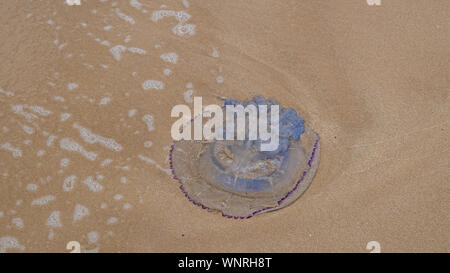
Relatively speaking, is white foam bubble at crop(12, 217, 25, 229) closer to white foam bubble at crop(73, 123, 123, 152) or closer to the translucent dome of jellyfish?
white foam bubble at crop(73, 123, 123, 152)

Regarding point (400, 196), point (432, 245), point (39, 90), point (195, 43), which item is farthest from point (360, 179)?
point (39, 90)

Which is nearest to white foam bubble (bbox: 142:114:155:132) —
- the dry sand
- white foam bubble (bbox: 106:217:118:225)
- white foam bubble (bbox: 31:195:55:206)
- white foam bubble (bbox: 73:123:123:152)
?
the dry sand

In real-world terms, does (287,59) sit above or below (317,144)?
above

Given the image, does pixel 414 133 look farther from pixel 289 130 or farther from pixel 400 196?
pixel 289 130

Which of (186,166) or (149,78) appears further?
(149,78)

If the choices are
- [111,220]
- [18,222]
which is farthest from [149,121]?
[18,222]

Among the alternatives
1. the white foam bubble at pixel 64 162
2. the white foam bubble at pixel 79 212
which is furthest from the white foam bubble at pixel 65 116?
the white foam bubble at pixel 79 212

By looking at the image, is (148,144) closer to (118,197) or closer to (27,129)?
(118,197)
